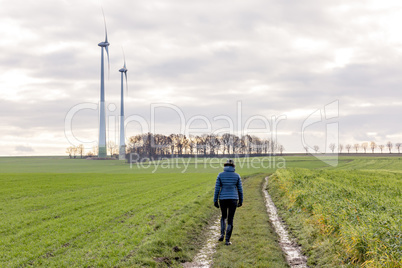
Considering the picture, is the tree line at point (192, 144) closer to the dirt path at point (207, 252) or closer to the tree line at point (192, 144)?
the tree line at point (192, 144)

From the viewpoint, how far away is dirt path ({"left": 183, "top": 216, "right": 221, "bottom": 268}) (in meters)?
10.7

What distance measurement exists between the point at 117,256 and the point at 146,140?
480 feet

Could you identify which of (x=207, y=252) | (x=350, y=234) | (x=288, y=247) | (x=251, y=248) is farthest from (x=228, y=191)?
(x=350, y=234)

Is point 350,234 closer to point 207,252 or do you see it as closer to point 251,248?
point 251,248

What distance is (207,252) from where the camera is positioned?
12.1 m

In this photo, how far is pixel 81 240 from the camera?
45.6 ft

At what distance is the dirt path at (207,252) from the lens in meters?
10.7

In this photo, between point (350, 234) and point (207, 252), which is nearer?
point (350, 234)

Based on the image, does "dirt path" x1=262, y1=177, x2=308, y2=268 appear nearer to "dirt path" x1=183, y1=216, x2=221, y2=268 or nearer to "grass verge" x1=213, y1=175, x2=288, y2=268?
"grass verge" x1=213, y1=175, x2=288, y2=268

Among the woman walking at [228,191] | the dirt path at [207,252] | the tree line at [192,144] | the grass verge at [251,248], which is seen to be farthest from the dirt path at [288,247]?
the tree line at [192,144]

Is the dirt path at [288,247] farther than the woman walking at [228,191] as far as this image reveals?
No

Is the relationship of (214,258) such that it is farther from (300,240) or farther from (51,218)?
(51,218)

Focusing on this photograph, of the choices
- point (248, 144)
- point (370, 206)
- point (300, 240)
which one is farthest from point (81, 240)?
Result: point (248, 144)

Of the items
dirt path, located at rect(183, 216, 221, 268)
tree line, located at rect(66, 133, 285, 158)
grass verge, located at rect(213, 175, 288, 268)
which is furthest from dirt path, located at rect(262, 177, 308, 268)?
tree line, located at rect(66, 133, 285, 158)
